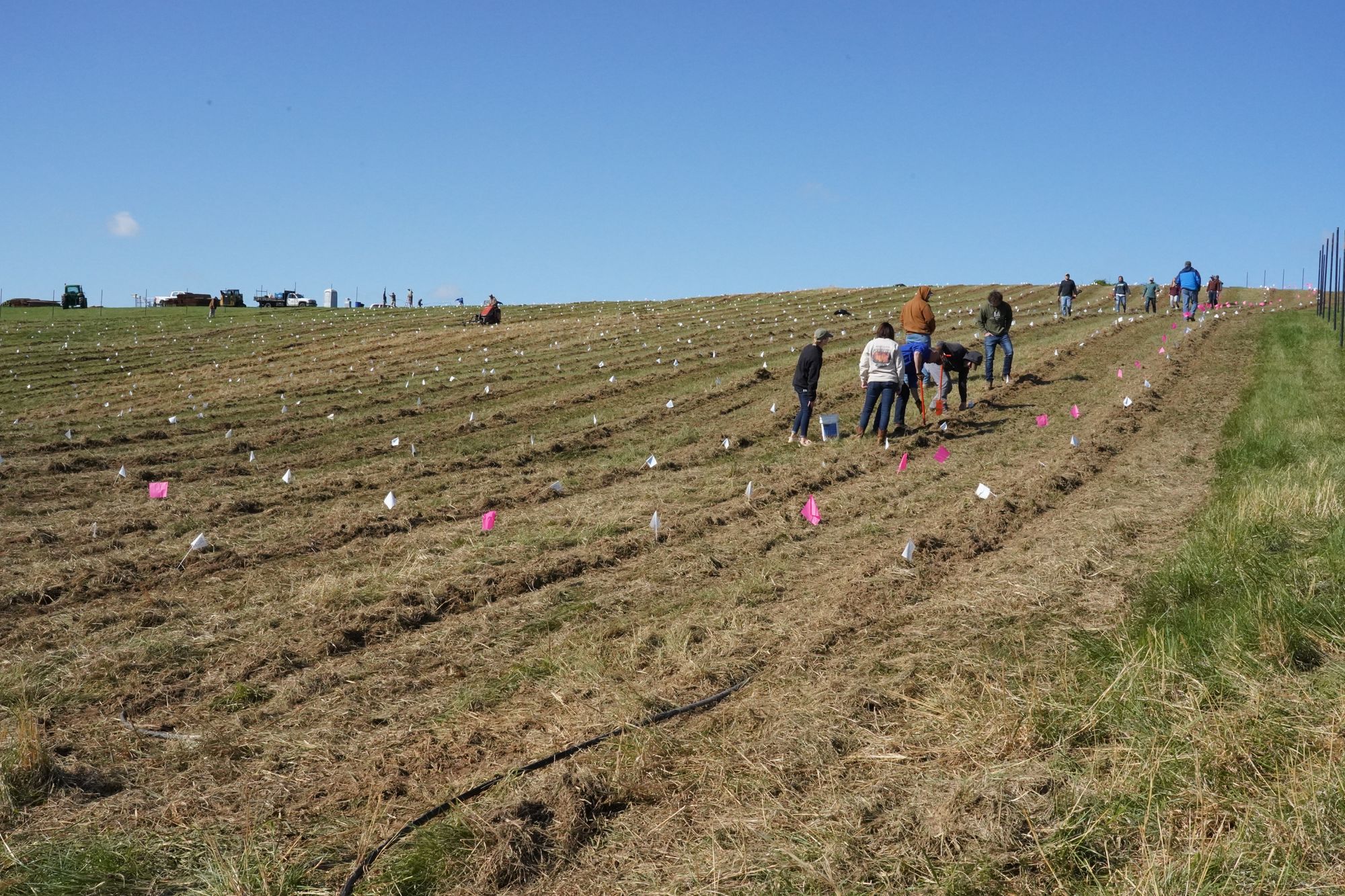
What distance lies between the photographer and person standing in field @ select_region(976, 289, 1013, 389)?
55.8 ft

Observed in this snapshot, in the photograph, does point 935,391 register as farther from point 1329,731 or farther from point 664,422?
point 1329,731

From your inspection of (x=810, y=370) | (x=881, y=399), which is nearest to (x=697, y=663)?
(x=881, y=399)

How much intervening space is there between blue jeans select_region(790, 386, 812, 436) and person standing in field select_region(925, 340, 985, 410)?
203cm

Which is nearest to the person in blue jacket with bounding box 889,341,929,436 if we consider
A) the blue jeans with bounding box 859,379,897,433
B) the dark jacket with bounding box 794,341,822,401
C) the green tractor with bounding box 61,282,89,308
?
the blue jeans with bounding box 859,379,897,433

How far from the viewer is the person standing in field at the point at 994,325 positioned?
1700 centimetres

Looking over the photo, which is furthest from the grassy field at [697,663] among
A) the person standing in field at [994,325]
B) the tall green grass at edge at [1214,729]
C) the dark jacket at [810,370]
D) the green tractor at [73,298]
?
the green tractor at [73,298]

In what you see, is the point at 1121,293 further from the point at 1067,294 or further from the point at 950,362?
the point at 950,362

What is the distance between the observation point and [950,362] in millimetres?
15453

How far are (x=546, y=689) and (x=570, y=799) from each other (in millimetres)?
1417

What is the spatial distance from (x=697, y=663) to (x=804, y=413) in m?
8.59

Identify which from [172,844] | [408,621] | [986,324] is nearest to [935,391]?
[986,324]

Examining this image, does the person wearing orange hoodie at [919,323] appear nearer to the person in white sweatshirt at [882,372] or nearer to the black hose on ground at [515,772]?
the person in white sweatshirt at [882,372]

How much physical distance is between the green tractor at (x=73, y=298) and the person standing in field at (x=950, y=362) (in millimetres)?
63750

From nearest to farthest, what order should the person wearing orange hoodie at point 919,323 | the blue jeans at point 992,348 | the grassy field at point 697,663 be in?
the grassy field at point 697,663
the person wearing orange hoodie at point 919,323
the blue jeans at point 992,348
